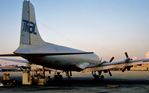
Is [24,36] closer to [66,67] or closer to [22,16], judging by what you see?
[22,16]

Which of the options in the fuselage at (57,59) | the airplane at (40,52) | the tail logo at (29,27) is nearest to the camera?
the airplane at (40,52)

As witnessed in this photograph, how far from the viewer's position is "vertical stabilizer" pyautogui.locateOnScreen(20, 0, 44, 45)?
31438 millimetres

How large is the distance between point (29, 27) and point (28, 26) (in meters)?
0.21

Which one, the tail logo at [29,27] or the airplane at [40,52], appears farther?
the tail logo at [29,27]

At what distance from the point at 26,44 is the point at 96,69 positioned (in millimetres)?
11826

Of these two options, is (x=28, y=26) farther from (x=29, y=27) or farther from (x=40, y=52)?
(x=40, y=52)

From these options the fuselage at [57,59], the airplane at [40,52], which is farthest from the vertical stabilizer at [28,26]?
the fuselage at [57,59]

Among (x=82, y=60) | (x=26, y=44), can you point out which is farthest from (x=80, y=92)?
(x=82, y=60)

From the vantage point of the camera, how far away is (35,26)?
33594mm

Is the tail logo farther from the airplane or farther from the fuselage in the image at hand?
the fuselage

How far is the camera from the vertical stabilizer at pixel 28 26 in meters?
31.4

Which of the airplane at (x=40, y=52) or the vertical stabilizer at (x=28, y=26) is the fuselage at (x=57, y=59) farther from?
the vertical stabilizer at (x=28, y=26)

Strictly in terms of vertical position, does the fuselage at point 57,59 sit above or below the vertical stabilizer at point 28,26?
below

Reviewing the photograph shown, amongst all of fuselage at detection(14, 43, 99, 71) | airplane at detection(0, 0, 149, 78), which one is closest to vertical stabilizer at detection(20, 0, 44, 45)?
airplane at detection(0, 0, 149, 78)
